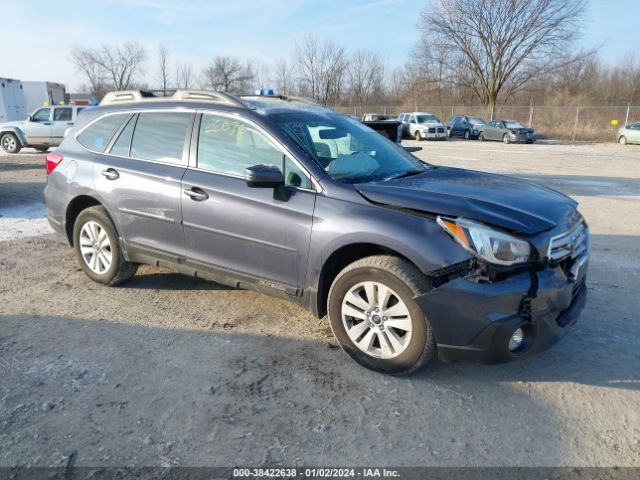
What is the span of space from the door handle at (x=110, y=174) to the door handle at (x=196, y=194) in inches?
36.7

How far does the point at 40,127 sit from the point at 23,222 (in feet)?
39.1

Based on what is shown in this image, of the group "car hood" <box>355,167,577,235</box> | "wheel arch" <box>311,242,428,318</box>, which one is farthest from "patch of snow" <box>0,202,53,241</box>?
"car hood" <box>355,167,577,235</box>

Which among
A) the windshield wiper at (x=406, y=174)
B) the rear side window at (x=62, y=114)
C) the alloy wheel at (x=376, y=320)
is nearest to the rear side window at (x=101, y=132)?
the windshield wiper at (x=406, y=174)

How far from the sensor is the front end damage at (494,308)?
282 centimetres

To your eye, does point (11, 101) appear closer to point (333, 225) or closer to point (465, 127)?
point (465, 127)

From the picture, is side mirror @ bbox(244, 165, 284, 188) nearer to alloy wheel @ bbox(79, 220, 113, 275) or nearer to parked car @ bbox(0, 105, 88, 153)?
alloy wheel @ bbox(79, 220, 113, 275)

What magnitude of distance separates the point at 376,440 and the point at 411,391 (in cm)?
54

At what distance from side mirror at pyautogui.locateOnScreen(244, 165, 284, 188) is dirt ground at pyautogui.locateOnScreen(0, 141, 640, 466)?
1206mm

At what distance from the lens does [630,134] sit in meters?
26.9

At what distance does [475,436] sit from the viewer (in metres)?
2.67

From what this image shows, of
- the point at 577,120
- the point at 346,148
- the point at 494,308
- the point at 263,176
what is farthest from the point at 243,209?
the point at 577,120

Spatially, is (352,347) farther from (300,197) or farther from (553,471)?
(553,471)

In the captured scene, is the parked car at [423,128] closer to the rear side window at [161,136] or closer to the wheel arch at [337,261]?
the rear side window at [161,136]

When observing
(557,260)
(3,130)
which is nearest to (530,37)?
(3,130)
